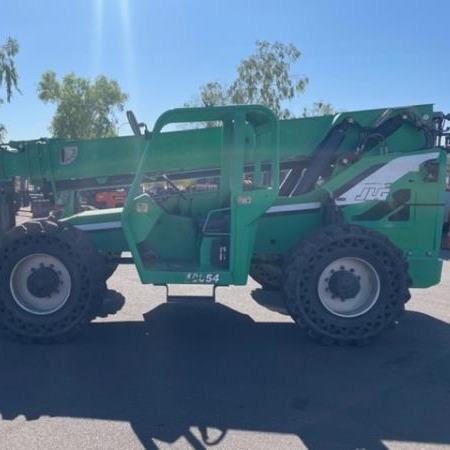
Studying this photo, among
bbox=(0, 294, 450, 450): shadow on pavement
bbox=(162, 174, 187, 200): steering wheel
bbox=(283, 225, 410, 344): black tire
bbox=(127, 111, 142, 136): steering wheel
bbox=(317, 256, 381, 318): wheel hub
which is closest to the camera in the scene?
bbox=(0, 294, 450, 450): shadow on pavement

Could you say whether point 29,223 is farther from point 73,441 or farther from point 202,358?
point 73,441

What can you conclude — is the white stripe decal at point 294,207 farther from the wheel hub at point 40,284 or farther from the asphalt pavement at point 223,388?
the wheel hub at point 40,284

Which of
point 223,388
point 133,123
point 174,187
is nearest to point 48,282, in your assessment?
point 174,187

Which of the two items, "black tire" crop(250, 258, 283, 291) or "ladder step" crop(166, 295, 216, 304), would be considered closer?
"ladder step" crop(166, 295, 216, 304)

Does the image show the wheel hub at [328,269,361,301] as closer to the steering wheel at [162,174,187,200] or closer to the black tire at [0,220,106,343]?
the steering wheel at [162,174,187,200]

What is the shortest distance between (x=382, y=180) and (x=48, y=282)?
13.0 feet

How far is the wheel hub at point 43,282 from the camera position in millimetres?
6012

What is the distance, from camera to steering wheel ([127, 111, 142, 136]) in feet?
21.3

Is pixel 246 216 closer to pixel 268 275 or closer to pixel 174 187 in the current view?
pixel 174 187

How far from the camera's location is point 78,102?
44.7m

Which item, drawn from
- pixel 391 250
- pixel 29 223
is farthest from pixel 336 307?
pixel 29 223

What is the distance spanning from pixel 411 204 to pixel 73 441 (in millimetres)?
4692

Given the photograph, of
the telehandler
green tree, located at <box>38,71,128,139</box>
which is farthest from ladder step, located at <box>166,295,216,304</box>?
green tree, located at <box>38,71,128,139</box>

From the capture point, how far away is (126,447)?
3797 mm
